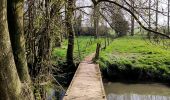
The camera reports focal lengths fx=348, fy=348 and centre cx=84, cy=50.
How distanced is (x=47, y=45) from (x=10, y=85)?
2729mm

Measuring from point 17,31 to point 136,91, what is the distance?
1264cm

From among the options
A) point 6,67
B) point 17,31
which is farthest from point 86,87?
point 6,67

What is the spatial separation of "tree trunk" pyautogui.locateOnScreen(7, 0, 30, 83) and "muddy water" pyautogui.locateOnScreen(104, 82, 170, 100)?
10449 millimetres

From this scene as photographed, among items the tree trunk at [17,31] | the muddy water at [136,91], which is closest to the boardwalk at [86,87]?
the muddy water at [136,91]

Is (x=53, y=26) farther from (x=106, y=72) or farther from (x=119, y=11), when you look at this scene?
(x=106, y=72)

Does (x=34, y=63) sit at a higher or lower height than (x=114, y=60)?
higher

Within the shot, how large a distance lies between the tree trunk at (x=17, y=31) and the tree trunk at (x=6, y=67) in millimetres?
697

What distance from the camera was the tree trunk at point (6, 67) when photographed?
3891 mm

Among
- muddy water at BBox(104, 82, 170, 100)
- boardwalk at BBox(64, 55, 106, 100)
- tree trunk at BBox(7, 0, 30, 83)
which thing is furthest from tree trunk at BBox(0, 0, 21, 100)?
muddy water at BBox(104, 82, 170, 100)

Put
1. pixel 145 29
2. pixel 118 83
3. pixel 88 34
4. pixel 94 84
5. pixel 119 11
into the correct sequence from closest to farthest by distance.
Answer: pixel 145 29, pixel 94 84, pixel 119 11, pixel 118 83, pixel 88 34

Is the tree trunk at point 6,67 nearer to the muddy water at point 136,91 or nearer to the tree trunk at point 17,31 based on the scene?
the tree trunk at point 17,31

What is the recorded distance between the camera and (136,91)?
1681cm

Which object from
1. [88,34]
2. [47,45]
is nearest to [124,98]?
[47,45]

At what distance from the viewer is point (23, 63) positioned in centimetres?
507
